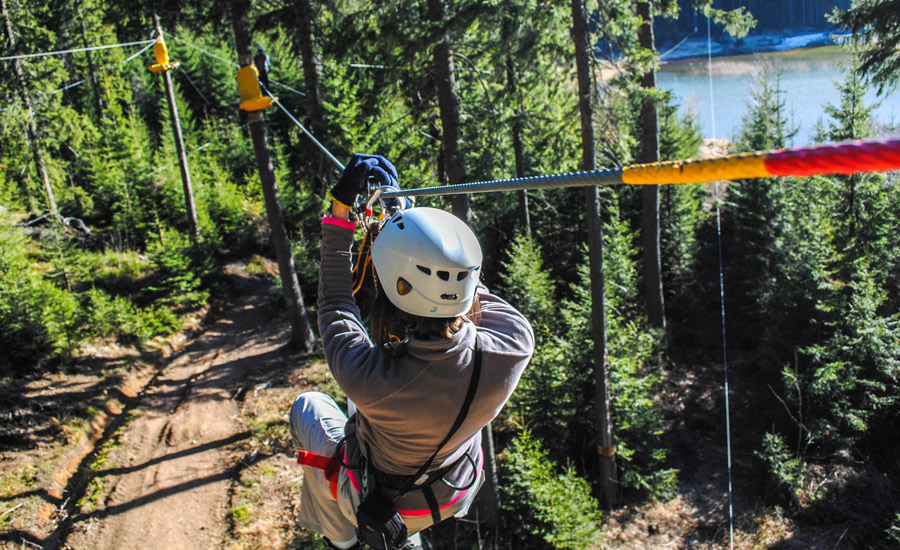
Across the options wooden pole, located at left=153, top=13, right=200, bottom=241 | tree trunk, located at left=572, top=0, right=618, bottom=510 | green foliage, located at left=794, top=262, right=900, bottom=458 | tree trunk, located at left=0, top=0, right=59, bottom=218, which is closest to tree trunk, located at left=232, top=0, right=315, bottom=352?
tree trunk, located at left=572, top=0, right=618, bottom=510

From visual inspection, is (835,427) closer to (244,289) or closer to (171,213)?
(244,289)

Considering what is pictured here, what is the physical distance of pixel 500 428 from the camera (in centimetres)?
1108

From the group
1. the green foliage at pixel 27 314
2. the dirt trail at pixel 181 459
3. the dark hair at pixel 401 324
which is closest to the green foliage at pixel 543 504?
the dirt trail at pixel 181 459

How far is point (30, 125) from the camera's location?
54.5 feet

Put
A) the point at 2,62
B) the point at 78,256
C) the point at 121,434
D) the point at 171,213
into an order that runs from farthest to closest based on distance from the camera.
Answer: the point at 171,213 < the point at 2,62 < the point at 78,256 < the point at 121,434

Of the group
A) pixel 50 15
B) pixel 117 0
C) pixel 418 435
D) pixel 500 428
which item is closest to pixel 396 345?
pixel 418 435

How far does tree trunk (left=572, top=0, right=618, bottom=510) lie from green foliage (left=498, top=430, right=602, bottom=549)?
139 cm

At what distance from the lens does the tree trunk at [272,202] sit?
1048cm

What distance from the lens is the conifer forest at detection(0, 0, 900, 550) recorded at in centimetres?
→ 830

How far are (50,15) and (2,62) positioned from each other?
876 centimetres

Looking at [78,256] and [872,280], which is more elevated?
[78,256]

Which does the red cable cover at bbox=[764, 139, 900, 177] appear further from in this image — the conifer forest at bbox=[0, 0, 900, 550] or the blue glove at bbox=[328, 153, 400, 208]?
the conifer forest at bbox=[0, 0, 900, 550]

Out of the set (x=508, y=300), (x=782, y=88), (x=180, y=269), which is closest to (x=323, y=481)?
(x=508, y=300)

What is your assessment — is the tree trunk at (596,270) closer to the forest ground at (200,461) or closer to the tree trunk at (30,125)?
the forest ground at (200,461)
